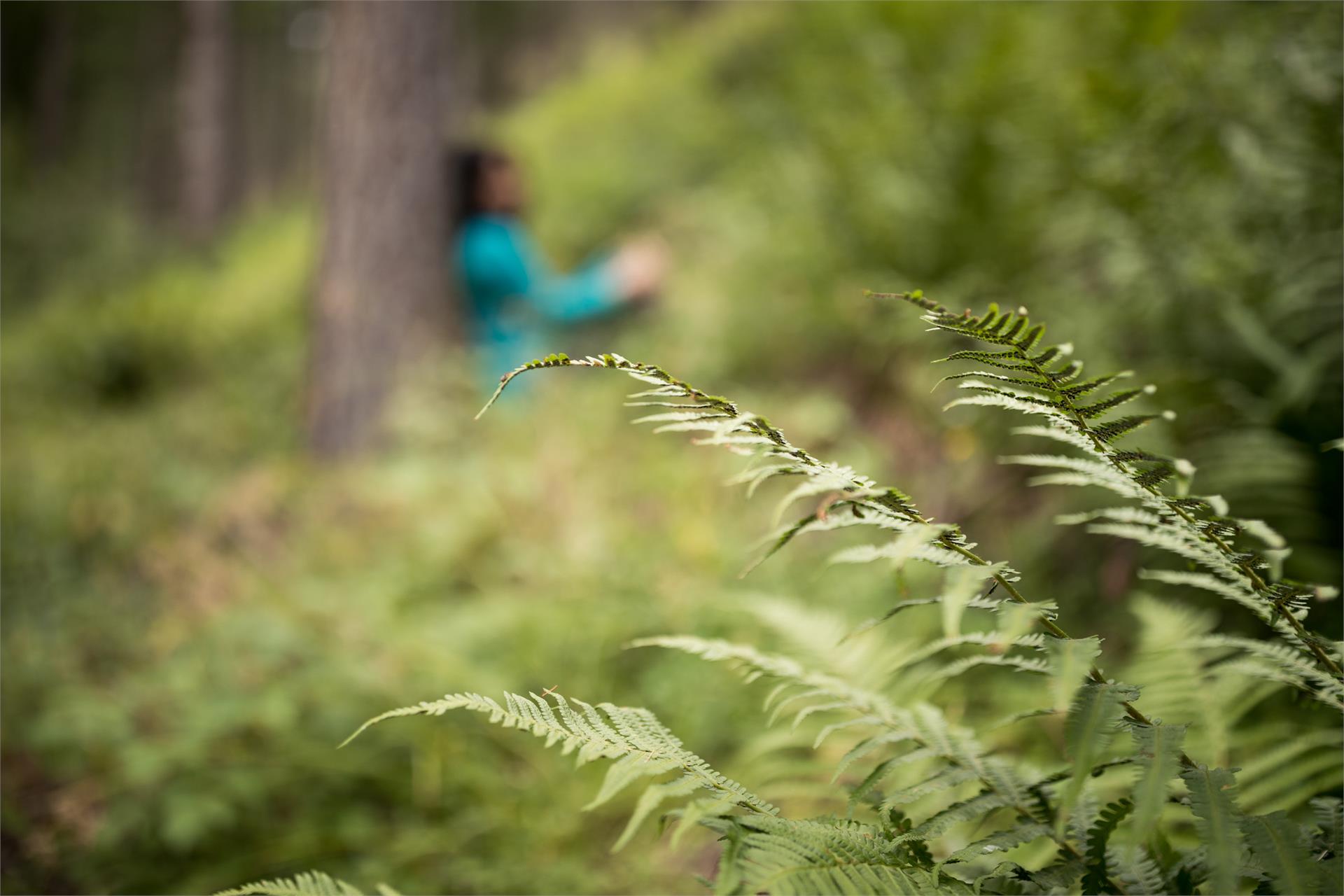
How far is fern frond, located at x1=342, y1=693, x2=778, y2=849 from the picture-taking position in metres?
0.62

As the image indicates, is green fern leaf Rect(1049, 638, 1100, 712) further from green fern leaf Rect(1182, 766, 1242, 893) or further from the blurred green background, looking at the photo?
the blurred green background

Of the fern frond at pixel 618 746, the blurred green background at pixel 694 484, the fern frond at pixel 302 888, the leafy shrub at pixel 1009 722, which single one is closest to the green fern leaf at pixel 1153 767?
the leafy shrub at pixel 1009 722

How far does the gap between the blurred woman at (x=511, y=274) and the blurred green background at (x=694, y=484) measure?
0.88 ft

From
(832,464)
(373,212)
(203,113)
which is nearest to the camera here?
(832,464)

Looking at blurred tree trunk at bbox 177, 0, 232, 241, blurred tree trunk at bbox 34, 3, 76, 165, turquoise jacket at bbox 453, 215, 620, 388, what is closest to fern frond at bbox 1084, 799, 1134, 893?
turquoise jacket at bbox 453, 215, 620, 388

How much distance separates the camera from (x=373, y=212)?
158 inches

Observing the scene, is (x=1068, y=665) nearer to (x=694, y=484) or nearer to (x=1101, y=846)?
(x=1101, y=846)

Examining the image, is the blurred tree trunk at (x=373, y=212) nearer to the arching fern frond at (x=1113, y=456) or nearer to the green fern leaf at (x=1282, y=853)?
the arching fern frond at (x=1113, y=456)

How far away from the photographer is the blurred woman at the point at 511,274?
4.29 m

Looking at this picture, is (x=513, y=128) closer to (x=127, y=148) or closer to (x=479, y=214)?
(x=479, y=214)

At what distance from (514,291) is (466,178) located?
664mm

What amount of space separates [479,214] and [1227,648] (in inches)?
156

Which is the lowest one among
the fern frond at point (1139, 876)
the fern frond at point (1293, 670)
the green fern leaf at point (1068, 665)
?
the fern frond at point (1139, 876)

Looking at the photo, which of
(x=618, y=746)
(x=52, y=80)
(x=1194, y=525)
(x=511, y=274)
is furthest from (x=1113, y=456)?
(x=52, y=80)
